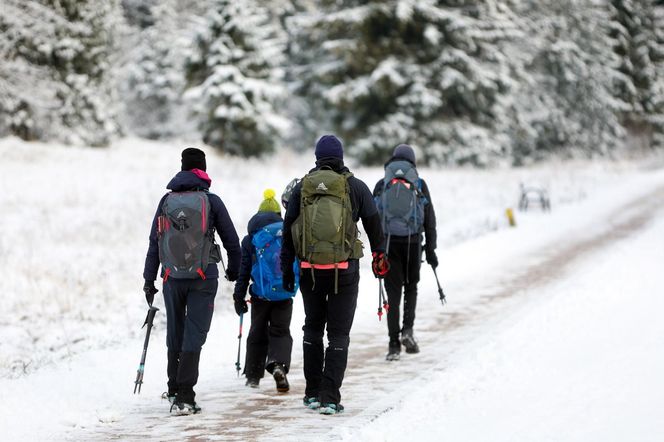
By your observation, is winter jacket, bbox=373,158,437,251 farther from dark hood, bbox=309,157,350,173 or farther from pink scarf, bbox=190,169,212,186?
pink scarf, bbox=190,169,212,186

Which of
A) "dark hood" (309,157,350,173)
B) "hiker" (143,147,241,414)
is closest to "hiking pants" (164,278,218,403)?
"hiker" (143,147,241,414)

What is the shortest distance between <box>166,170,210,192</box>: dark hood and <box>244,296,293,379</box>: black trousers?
1.47 m

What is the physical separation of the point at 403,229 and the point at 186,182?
289 centimetres

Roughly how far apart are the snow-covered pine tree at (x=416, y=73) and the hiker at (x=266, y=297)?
20960 millimetres

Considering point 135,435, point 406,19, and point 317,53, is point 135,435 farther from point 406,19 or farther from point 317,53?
point 317,53

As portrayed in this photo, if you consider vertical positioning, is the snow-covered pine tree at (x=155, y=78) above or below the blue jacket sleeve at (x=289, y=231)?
above

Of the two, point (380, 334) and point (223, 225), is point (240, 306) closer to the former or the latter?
point (223, 225)

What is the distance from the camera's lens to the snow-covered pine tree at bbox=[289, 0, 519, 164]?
27.8 m

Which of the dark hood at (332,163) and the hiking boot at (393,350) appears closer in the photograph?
the dark hood at (332,163)

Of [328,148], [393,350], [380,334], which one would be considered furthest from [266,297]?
[380,334]

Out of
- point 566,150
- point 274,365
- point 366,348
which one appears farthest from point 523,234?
point 566,150

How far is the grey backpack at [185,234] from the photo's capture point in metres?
5.91

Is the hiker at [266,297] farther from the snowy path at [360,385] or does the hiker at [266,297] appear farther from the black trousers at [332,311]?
the black trousers at [332,311]

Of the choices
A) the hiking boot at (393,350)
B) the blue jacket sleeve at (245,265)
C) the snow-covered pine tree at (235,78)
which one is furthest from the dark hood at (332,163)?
the snow-covered pine tree at (235,78)
